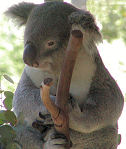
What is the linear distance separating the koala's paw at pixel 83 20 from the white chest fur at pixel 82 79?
40 centimetres

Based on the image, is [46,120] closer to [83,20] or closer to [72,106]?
[72,106]

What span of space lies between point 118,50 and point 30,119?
14.4 ft

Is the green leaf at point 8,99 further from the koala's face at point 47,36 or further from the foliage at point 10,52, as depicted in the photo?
the foliage at point 10,52

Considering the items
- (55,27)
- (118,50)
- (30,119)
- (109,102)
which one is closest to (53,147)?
(30,119)

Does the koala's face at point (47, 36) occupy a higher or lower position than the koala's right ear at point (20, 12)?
Answer: lower

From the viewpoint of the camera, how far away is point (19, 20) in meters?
2.54

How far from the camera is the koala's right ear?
2500mm

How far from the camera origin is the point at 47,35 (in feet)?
6.81

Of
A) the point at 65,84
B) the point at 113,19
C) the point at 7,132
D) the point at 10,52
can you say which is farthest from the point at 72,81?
the point at 113,19

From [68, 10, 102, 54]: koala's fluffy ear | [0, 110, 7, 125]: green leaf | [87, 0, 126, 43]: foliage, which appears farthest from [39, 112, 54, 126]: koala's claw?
[87, 0, 126, 43]: foliage

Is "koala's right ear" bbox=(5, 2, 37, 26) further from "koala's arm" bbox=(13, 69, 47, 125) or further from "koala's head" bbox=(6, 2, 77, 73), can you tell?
"koala's arm" bbox=(13, 69, 47, 125)

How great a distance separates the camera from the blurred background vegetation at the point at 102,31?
160 inches

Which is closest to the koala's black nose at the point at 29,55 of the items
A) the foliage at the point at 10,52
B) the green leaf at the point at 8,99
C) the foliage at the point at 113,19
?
the green leaf at the point at 8,99

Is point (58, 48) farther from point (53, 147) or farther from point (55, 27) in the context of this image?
point (53, 147)
